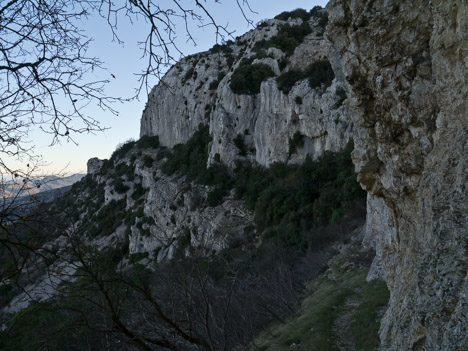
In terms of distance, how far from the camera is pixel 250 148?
2980cm

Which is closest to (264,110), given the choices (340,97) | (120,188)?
(340,97)

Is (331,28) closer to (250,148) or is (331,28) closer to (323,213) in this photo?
(323,213)

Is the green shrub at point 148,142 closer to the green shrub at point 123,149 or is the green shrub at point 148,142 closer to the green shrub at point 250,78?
the green shrub at point 123,149

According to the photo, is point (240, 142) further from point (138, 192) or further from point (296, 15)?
point (296, 15)

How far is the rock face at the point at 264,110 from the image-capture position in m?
22.3

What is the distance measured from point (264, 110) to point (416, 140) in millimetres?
24444

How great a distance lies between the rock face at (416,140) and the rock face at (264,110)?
1240cm

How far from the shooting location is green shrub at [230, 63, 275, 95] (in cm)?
2956

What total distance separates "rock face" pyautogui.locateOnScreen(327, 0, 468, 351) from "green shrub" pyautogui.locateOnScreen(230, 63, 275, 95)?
993 inches

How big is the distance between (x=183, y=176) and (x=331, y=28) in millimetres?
30249

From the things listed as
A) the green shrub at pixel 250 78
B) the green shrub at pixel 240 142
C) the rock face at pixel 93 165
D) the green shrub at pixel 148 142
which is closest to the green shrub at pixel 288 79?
the green shrub at pixel 250 78

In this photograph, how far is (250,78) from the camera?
98.0 feet

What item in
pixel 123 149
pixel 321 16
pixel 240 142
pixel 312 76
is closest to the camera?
pixel 312 76

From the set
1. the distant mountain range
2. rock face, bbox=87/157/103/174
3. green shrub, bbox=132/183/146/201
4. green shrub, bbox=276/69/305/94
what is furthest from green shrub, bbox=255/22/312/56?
rock face, bbox=87/157/103/174
